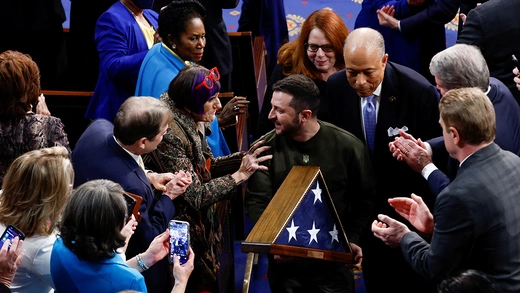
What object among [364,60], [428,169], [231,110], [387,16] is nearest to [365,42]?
[364,60]

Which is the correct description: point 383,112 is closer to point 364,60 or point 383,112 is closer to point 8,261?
point 364,60

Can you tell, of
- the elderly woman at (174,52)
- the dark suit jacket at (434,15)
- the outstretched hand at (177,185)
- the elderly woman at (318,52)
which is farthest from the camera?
the dark suit jacket at (434,15)

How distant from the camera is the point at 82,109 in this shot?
5809 millimetres

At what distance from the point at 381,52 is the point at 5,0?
9.36 ft

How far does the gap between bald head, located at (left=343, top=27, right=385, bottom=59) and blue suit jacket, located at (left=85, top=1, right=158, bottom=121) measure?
52.6 inches

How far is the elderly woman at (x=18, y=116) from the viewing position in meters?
4.05

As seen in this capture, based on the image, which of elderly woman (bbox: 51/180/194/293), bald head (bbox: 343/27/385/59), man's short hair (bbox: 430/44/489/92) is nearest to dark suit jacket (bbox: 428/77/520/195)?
man's short hair (bbox: 430/44/489/92)

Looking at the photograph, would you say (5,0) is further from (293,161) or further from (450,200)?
(450,200)

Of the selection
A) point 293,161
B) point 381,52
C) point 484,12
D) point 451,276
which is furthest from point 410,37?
point 451,276

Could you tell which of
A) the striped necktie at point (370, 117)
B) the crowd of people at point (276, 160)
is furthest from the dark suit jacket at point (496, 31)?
the striped necktie at point (370, 117)

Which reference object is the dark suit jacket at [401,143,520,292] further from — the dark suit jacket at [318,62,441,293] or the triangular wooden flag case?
the dark suit jacket at [318,62,441,293]

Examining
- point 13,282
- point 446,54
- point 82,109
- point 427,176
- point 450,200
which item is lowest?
point 82,109

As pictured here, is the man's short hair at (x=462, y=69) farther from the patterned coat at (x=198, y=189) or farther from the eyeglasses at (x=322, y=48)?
the patterned coat at (x=198, y=189)

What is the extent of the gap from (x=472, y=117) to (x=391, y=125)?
119cm
